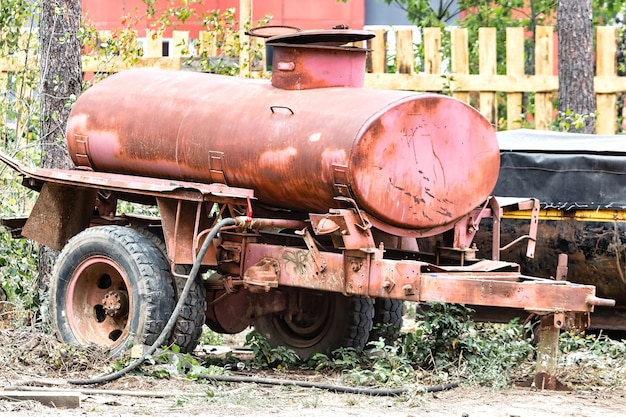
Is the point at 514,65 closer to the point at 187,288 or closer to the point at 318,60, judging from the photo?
the point at 318,60

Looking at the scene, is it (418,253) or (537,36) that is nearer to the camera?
(418,253)

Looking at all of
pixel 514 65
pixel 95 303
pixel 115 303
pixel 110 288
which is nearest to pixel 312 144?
pixel 115 303

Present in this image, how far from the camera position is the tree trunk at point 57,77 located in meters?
10.4

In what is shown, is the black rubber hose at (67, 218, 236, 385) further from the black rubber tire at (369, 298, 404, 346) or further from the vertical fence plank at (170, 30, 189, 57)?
the vertical fence plank at (170, 30, 189, 57)

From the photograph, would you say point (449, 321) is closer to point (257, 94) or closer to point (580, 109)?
point (257, 94)

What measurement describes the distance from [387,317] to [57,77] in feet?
11.4

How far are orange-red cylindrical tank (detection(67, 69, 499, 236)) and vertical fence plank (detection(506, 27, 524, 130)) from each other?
5.28 m

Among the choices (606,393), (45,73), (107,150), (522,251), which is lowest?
(606,393)

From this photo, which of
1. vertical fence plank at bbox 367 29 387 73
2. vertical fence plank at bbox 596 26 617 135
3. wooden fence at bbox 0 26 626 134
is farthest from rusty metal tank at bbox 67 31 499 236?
vertical fence plank at bbox 596 26 617 135

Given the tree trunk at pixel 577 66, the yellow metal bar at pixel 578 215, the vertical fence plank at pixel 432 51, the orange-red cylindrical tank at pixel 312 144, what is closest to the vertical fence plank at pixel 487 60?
the vertical fence plank at pixel 432 51

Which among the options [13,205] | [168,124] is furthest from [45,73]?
[168,124]

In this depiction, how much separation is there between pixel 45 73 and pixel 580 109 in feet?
19.1

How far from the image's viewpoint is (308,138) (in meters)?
7.70

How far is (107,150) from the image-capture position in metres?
8.95
